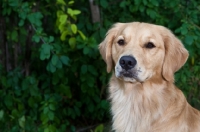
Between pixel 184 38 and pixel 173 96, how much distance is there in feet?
4.00

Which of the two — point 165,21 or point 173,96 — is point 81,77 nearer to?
point 165,21

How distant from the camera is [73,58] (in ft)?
22.3

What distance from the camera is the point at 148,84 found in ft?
17.4

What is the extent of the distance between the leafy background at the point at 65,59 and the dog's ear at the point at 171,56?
83cm

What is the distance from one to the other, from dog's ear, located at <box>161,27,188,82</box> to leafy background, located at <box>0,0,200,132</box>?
830 mm

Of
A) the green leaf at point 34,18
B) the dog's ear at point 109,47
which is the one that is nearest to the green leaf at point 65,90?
the green leaf at point 34,18

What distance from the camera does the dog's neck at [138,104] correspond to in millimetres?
5215

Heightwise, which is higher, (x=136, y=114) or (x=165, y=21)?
(x=165, y=21)

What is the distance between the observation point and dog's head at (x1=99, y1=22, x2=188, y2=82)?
5082 mm

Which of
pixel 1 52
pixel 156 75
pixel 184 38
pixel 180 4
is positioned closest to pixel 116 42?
pixel 156 75

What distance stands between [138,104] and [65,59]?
1.30 metres

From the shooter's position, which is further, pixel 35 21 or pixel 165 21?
pixel 165 21

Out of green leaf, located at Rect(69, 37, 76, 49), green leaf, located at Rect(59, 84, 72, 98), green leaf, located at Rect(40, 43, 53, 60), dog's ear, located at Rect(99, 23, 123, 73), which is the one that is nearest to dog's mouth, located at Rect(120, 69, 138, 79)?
dog's ear, located at Rect(99, 23, 123, 73)

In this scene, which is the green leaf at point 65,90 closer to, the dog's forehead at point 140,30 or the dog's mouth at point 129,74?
the dog's forehead at point 140,30
